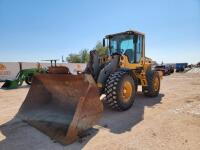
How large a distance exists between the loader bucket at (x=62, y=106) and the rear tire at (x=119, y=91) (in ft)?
2.88

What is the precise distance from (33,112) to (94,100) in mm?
1950

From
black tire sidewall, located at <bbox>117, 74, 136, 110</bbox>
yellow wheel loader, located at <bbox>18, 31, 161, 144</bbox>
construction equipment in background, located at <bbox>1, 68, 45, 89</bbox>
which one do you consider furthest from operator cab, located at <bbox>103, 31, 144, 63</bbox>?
construction equipment in background, located at <bbox>1, 68, 45, 89</bbox>

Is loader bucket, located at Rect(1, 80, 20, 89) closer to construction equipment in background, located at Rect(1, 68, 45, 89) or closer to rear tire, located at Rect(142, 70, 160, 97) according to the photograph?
construction equipment in background, located at Rect(1, 68, 45, 89)

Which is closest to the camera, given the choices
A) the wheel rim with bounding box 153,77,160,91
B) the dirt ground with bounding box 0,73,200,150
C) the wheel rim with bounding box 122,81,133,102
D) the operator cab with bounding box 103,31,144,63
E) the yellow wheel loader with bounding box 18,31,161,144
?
the dirt ground with bounding box 0,73,200,150

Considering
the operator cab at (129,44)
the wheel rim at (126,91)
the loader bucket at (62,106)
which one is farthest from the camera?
the operator cab at (129,44)

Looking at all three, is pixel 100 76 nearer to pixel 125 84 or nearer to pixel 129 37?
pixel 125 84

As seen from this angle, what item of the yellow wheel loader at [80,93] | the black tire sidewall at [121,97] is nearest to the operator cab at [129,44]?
the yellow wheel loader at [80,93]

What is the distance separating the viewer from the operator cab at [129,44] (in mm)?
6476

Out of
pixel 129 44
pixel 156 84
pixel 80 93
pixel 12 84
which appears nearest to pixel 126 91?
pixel 80 93

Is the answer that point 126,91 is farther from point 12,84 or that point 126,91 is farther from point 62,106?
point 12,84

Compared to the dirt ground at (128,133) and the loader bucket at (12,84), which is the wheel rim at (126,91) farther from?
the loader bucket at (12,84)

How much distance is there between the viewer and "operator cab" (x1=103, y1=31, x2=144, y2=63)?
6476 mm

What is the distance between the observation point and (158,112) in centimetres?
508

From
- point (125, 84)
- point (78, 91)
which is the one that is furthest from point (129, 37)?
point (78, 91)
